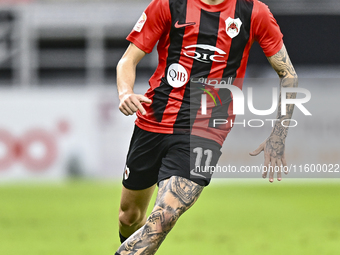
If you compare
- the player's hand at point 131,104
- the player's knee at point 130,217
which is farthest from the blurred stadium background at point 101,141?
the player's hand at point 131,104

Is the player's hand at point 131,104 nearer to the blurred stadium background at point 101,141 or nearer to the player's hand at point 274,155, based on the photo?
the player's hand at point 274,155

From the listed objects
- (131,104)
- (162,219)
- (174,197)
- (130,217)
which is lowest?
(130,217)

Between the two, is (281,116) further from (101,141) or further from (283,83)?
(101,141)

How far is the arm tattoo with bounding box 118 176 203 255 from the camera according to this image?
3.55 meters

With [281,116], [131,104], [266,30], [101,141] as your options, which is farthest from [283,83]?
[101,141]

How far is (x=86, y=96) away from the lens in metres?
11.2

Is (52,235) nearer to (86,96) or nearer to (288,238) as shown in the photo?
(288,238)

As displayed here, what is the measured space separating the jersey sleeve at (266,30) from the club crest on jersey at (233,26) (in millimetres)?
110

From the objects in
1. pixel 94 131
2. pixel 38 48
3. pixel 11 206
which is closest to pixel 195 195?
pixel 11 206

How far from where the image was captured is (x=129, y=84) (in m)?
3.87

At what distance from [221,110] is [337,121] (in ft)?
23.8

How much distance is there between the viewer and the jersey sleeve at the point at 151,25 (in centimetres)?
404

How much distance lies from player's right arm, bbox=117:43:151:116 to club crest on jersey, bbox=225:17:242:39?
0.62 m

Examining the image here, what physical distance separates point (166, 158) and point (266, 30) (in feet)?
3.75
